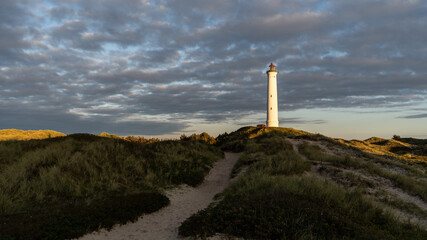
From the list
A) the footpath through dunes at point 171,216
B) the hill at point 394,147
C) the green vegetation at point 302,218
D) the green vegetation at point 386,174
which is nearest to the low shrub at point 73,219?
the footpath through dunes at point 171,216

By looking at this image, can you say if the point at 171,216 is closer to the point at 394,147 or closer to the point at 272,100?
the point at 272,100

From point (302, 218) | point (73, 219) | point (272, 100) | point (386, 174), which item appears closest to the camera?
point (302, 218)

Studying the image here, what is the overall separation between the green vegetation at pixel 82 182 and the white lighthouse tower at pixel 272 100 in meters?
31.1

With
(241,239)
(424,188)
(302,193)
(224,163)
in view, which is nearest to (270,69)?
(224,163)

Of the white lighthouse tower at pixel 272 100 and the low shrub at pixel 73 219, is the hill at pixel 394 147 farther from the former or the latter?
the low shrub at pixel 73 219

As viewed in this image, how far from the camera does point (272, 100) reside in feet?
156

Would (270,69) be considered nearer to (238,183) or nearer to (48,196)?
(238,183)

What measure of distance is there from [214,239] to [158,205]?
185 inches

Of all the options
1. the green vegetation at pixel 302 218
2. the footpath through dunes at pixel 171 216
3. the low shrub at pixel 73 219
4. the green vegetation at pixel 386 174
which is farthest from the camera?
the green vegetation at pixel 386 174

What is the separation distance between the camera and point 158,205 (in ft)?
32.8

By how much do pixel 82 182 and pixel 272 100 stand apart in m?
40.8

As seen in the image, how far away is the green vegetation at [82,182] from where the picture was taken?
24.8ft

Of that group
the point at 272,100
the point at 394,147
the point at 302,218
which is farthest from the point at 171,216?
the point at 394,147

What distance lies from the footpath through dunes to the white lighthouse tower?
3367 cm
